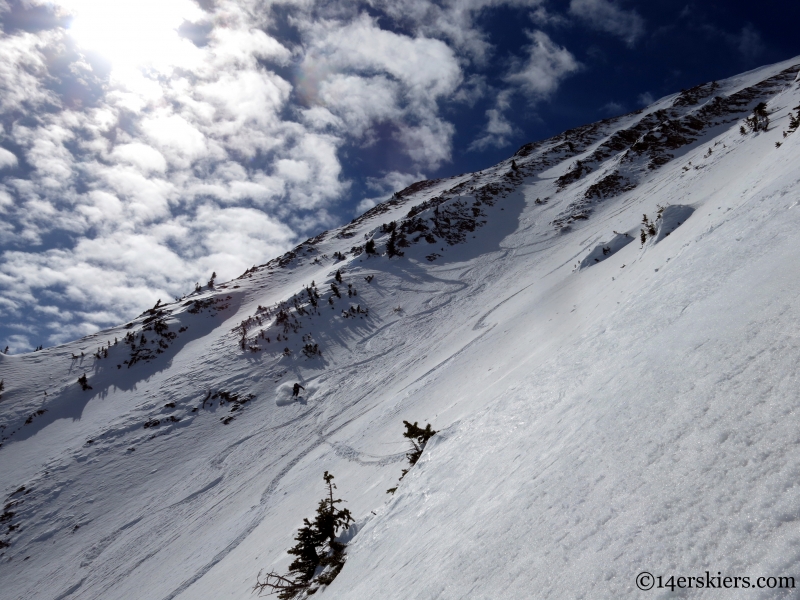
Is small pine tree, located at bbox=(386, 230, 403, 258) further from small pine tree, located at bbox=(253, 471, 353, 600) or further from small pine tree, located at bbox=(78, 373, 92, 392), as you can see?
small pine tree, located at bbox=(253, 471, 353, 600)

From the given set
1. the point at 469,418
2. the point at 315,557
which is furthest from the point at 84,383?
the point at 469,418

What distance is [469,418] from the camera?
6379mm

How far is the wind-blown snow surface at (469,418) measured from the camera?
235 centimetres

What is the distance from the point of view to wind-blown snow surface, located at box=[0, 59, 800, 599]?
2.35 meters

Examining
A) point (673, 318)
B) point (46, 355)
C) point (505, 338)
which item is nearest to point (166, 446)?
point (46, 355)

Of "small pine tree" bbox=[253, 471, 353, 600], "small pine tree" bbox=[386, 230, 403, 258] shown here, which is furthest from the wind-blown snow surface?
"small pine tree" bbox=[386, 230, 403, 258]

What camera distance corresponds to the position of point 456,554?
3213mm

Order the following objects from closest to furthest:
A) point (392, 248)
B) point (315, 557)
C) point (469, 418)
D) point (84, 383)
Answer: point (315, 557) < point (469, 418) < point (84, 383) < point (392, 248)

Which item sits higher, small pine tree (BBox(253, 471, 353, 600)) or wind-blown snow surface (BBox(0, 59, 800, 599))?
wind-blown snow surface (BBox(0, 59, 800, 599))

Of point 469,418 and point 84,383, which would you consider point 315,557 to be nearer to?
point 469,418

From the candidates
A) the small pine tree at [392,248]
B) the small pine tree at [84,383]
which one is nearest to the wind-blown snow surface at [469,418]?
the small pine tree at [84,383]

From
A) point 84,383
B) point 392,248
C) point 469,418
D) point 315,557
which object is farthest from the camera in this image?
point 392,248

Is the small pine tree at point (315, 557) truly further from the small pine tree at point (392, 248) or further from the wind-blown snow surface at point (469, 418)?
the small pine tree at point (392, 248)

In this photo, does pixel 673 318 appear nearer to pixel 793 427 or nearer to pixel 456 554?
pixel 793 427
